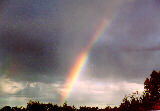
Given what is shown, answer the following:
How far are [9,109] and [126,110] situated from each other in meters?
→ 12.2

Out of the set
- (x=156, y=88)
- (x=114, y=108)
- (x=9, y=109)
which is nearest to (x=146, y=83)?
(x=156, y=88)

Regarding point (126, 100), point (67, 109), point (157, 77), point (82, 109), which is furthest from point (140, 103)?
point (157, 77)

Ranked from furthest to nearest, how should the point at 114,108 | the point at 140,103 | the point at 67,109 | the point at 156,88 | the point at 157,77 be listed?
1. the point at 157,77
2. the point at 156,88
3. the point at 67,109
4. the point at 140,103
5. the point at 114,108

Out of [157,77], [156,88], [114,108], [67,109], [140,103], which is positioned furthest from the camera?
[157,77]

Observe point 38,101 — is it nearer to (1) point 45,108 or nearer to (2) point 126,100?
(1) point 45,108

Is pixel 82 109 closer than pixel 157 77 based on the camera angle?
Yes

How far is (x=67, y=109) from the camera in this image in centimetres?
2453

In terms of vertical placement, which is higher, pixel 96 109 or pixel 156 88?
pixel 156 88

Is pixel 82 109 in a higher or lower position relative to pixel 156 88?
lower

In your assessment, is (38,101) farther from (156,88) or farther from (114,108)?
(156,88)

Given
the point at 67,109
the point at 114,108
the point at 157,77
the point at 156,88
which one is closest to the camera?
the point at 114,108

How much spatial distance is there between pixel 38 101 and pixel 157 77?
27.6 m

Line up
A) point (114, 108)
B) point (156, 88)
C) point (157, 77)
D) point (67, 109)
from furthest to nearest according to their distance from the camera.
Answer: point (157, 77) < point (156, 88) < point (67, 109) < point (114, 108)

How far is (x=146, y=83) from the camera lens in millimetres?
43625
